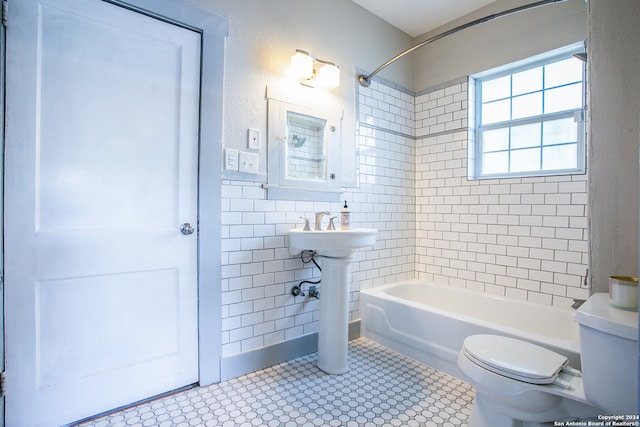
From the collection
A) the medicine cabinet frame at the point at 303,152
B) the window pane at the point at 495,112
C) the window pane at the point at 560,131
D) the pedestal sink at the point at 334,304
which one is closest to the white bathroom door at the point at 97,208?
the medicine cabinet frame at the point at 303,152

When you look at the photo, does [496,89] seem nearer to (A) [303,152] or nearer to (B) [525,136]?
(B) [525,136]

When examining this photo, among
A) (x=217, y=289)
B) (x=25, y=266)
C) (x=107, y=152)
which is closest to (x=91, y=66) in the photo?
(x=107, y=152)

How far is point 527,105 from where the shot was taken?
2426 mm

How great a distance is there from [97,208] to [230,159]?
2.31ft

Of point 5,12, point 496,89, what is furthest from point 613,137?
point 5,12

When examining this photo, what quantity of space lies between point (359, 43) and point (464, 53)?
0.90 metres

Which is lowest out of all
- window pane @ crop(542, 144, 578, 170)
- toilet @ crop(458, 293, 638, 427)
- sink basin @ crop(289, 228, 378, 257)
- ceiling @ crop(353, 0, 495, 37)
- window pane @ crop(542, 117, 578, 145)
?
toilet @ crop(458, 293, 638, 427)

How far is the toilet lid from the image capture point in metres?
1.19

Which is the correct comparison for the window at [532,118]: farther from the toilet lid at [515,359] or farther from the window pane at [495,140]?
the toilet lid at [515,359]

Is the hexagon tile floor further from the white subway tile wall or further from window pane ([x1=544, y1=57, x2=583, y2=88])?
window pane ([x1=544, y1=57, x2=583, y2=88])

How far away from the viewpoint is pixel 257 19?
198 cm

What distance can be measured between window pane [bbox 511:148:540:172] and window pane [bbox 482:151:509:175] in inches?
2.0

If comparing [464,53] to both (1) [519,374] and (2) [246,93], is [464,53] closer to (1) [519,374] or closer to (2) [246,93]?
(2) [246,93]

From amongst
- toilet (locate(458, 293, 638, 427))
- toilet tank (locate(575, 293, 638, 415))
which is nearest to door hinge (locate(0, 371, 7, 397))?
toilet (locate(458, 293, 638, 427))
